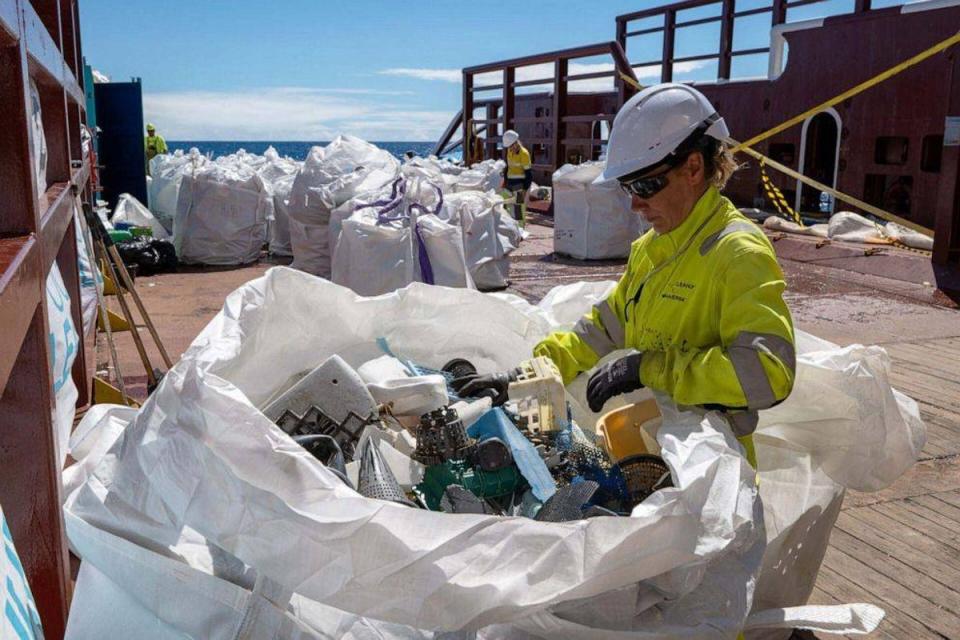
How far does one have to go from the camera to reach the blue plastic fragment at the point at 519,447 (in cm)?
207

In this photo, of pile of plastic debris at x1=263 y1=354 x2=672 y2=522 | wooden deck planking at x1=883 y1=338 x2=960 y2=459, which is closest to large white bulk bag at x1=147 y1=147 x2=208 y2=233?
wooden deck planking at x1=883 y1=338 x2=960 y2=459

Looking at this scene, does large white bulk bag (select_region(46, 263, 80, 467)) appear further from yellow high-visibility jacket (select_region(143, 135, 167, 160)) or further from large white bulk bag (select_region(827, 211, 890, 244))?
yellow high-visibility jacket (select_region(143, 135, 167, 160))

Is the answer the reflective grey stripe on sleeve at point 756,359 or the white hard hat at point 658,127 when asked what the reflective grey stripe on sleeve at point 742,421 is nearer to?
the reflective grey stripe on sleeve at point 756,359

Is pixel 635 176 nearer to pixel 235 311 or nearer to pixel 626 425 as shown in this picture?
pixel 626 425

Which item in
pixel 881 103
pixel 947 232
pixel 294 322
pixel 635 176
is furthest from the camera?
pixel 881 103

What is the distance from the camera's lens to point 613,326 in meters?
2.58

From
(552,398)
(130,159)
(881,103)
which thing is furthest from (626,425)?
(130,159)

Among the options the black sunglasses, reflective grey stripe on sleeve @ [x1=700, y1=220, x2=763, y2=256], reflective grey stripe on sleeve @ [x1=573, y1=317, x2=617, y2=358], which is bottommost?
reflective grey stripe on sleeve @ [x1=573, y1=317, x2=617, y2=358]

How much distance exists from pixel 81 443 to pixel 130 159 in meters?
10.7

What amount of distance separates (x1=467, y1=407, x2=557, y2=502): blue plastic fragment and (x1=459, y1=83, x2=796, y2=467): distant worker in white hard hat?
23 cm

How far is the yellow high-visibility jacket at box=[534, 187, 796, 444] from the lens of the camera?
1.92m

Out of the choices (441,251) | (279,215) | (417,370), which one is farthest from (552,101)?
(417,370)

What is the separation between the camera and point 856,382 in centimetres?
225

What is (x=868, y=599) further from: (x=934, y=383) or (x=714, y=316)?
(x=934, y=383)
